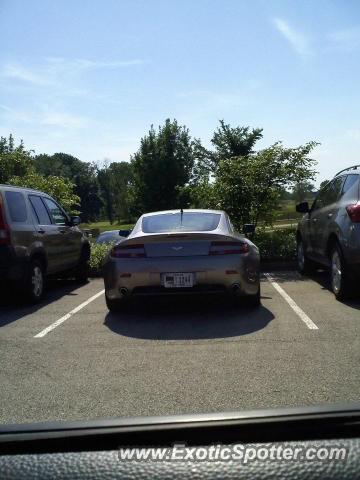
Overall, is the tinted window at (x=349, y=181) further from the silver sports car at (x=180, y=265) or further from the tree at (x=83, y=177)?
the tree at (x=83, y=177)

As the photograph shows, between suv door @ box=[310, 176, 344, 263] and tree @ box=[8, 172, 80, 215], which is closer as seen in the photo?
suv door @ box=[310, 176, 344, 263]

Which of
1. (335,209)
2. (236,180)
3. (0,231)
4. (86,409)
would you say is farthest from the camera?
(236,180)

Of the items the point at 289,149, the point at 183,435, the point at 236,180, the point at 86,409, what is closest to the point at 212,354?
the point at 86,409

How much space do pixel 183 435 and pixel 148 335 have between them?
4.37 meters

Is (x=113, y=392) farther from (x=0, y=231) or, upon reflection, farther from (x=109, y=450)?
(x=0, y=231)

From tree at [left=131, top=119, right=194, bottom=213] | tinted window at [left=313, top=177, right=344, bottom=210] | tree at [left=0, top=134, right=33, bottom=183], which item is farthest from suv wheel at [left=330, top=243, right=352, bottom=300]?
tree at [left=131, top=119, right=194, bottom=213]

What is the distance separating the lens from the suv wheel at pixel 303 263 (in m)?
9.66

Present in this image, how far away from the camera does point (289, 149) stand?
1262cm

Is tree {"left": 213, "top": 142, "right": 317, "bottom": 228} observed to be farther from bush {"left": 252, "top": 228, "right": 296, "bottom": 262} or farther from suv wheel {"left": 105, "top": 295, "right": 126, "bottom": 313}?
suv wheel {"left": 105, "top": 295, "right": 126, "bottom": 313}

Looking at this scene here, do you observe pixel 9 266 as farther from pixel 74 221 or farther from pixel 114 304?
pixel 74 221

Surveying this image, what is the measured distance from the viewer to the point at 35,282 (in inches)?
291

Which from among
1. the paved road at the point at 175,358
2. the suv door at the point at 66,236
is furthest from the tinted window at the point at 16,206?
the paved road at the point at 175,358

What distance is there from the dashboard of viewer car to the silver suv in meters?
6.15

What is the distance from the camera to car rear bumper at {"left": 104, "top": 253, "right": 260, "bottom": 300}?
19.0 ft
